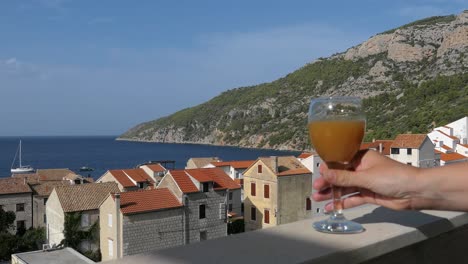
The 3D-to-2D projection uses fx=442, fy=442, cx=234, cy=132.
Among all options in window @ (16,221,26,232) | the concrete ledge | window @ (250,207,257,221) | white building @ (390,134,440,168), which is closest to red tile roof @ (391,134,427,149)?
white building @ (390,134,440,168)

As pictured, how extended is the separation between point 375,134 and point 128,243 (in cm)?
4426

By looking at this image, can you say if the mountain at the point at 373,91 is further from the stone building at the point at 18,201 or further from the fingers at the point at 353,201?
the fingers at the point at 353,201

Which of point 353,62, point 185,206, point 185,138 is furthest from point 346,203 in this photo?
point 185,138

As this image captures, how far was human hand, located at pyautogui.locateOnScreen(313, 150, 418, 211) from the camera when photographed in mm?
1373

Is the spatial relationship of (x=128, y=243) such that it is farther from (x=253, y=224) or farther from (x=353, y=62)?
(x=353, y=62)

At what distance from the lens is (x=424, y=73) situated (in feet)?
273

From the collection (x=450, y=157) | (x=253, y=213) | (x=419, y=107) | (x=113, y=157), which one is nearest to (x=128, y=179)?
(x=253, y=213)

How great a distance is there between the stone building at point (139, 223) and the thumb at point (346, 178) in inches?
679

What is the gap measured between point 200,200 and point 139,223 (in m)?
3.47

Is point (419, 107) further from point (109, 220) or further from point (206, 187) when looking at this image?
point (109, 220)

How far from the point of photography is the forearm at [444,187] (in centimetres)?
131

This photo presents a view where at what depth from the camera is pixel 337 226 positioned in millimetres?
1635

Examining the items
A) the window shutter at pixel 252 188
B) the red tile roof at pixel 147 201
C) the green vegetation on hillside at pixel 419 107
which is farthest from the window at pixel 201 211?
the green vegetation on hillside at pixel 419 107

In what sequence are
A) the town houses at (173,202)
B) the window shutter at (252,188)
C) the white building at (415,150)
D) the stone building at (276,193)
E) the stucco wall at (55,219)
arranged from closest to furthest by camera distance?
1. the town houses at (173,202)
2. the stucco wall at (55,219)
3. the stone building at (276,193)
4. the window shutter at (252,188)
5. the white building at (415,150)
